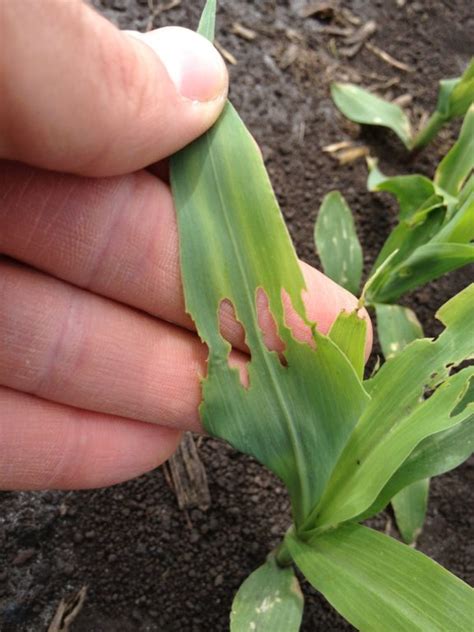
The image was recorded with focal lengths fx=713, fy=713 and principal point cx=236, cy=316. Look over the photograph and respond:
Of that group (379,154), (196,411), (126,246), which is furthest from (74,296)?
(379,154)

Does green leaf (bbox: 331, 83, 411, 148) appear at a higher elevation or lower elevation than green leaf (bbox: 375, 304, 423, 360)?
higher

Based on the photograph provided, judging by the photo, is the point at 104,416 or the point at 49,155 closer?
the point at 49,155

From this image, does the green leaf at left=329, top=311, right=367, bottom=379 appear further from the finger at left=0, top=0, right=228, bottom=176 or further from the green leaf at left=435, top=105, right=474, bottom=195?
the green leaf at left=435, top=105, right=474, bottom=195

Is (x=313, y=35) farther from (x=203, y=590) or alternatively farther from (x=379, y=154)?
(x=203, y=590)

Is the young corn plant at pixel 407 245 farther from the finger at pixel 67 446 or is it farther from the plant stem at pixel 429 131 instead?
the finger at pixel 67 446

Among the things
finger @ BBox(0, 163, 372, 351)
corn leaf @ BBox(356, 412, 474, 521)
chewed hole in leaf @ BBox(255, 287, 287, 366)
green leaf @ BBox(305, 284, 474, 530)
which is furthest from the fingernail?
corn leaf @ BBox(356, 412, 474, 521)

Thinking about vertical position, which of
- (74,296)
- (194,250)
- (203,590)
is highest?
(194,250)
